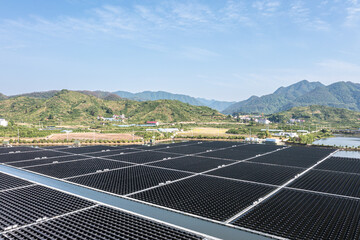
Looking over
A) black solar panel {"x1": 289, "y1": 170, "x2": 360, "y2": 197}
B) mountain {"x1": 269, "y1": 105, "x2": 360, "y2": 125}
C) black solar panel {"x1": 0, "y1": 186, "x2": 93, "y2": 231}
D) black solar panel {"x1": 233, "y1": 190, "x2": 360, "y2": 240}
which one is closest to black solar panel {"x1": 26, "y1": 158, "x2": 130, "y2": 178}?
black solar panel {"x1": 0, "y1": 186, "x2": 93, "y2": 231}

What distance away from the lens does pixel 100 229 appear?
44.5ft

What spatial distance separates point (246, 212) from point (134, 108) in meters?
145

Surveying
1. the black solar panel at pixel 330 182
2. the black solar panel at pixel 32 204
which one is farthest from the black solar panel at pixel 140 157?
the black solar panel at pixel 330 182

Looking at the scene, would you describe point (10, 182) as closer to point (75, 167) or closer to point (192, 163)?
point (75, 167)

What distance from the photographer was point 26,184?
22.2 m

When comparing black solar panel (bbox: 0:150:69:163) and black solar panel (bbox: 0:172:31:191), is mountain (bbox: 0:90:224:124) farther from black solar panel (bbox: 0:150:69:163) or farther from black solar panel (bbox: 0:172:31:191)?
black solar panel (bbox: 0:172:31:191)

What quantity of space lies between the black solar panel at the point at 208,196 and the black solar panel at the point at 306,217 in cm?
133

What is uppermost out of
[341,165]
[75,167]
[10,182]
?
[75,167]

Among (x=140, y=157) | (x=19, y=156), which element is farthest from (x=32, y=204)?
(x=19, y=156)

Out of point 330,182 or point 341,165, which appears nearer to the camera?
point 330,182

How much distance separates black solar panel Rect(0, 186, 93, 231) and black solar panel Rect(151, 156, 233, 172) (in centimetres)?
1335

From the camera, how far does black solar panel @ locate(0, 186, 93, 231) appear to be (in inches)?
587

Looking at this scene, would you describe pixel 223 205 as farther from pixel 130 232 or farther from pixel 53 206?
pixel 53 206

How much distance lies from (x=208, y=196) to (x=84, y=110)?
129 metres
